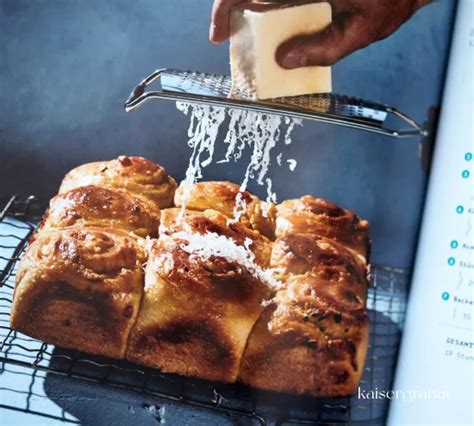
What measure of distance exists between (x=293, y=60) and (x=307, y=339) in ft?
0.79

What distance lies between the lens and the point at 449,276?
2.27 feet

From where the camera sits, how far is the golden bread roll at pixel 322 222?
730 millimetres

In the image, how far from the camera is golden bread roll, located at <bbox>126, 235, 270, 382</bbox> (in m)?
0.66

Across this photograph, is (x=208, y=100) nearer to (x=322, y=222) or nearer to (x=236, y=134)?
(x=236, y=134)

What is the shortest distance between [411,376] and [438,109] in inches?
9.7

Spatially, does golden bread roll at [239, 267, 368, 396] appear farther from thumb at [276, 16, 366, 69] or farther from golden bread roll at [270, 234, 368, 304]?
thumb at [276, 16, 366, 69]

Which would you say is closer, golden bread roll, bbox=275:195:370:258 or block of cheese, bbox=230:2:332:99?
block of cheese, bbox=230:2:332:99

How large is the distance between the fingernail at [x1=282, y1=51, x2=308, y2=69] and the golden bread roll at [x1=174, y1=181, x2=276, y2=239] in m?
0.13

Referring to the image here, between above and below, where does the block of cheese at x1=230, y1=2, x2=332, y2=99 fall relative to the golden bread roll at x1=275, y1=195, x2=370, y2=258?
above

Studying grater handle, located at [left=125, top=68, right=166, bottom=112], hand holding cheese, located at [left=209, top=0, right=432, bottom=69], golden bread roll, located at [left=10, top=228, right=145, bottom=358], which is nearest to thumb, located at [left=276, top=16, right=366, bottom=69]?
hand holding cheese, located at [left=209, top=0, right=432, bottom=69]

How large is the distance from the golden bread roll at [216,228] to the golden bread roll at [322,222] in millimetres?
38

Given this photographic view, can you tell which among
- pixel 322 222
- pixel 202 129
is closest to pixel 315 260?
pixel 322 222

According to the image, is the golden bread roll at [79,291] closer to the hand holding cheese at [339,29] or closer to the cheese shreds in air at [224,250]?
the cheese shreds in air at [224,250]

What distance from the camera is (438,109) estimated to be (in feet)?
2.28
